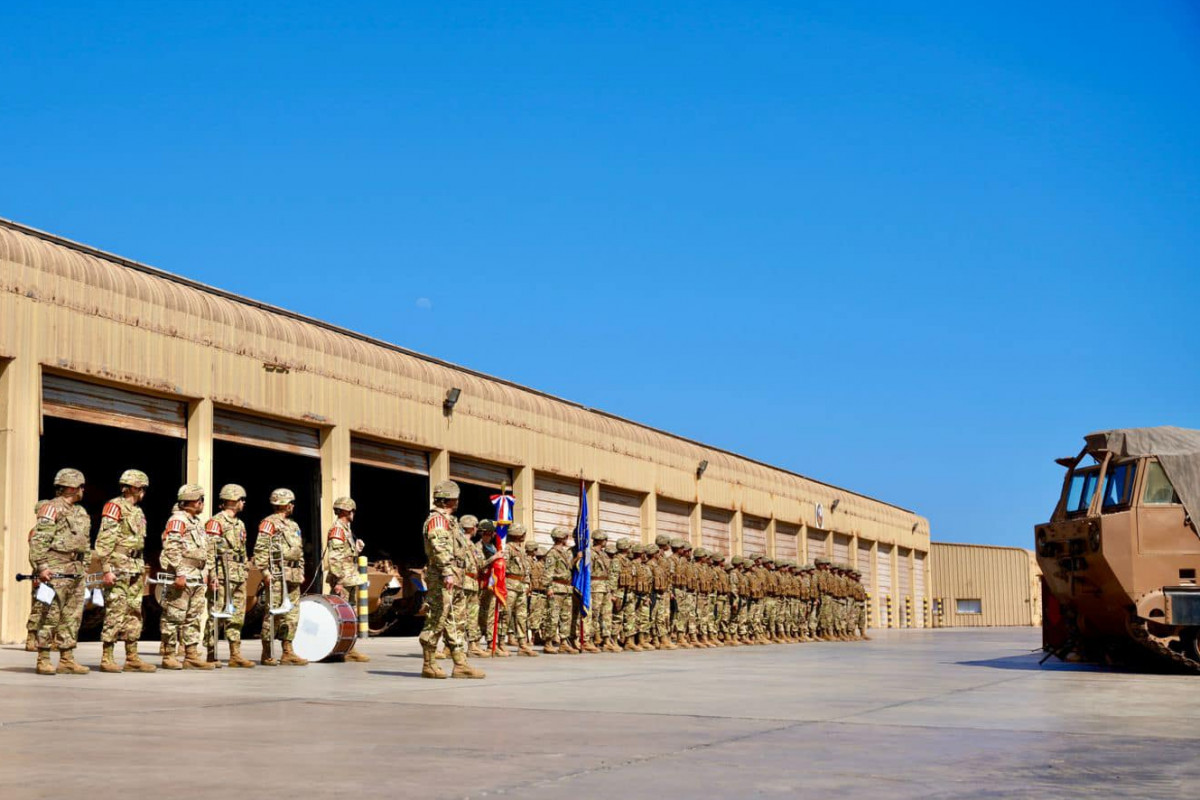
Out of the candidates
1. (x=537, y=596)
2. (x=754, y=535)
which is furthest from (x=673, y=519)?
(x=537, y=596)

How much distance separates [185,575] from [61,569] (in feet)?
4.66

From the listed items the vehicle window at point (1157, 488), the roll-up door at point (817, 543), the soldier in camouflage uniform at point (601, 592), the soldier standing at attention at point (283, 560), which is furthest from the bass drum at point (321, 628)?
the roll-up door at point (817, 543)

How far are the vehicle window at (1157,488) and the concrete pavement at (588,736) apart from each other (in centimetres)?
268

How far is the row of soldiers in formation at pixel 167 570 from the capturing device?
1384 cm

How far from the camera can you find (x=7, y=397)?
19.9 meters

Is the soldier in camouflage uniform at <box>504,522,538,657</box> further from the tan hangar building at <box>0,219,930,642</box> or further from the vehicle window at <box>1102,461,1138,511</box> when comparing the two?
the vehicle window at <box>1102,461,1138,511</box>

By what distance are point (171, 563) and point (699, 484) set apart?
30.8m

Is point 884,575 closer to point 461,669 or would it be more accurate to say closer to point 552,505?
point 552,505

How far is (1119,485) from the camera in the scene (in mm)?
17312

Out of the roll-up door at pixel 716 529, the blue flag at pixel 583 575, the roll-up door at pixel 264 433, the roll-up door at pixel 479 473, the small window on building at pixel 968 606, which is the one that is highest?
the roll-up door at pixel 264 433

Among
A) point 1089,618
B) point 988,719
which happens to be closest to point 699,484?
point 1089,618

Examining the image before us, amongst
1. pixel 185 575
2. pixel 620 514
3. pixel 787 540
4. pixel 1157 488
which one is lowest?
pixel 185 575

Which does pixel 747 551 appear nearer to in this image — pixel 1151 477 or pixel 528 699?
pixel 1151 477

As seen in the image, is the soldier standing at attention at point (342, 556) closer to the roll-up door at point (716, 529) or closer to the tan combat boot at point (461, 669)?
the tan combat boot at point (461, 669)
